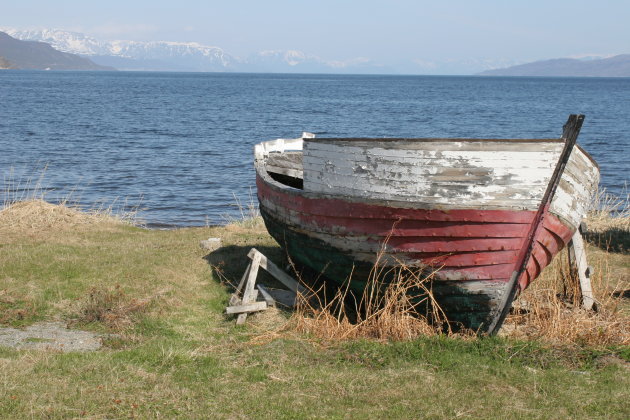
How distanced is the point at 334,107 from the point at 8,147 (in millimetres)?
41910

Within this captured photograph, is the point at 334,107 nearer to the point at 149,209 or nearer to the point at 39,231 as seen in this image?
the point at 149,209

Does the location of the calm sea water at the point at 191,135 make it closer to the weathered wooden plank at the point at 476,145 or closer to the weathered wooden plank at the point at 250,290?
the weathered wooden plank at the point at 250,290

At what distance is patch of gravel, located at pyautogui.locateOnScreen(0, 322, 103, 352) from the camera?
7637 mm

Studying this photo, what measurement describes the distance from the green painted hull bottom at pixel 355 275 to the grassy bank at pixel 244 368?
0.37 meters

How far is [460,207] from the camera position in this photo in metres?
7.36

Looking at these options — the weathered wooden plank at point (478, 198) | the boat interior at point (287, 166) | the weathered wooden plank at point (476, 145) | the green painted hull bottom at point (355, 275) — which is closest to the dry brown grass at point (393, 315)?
the green painted hull bottom at point (355, 275)

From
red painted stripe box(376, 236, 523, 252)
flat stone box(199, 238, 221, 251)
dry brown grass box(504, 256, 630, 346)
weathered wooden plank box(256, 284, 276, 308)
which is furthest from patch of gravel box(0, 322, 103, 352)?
dry brown grass box(504, 256, 630, 346)

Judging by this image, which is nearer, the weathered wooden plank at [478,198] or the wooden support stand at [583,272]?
the weathered wooden plank at [478,198]

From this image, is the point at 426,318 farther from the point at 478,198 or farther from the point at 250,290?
the point at 250,290

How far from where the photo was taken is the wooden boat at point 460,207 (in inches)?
288

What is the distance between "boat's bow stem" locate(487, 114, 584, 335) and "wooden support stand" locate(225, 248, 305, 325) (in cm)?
243

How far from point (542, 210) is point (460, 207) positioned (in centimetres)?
84

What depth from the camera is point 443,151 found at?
7367 mm

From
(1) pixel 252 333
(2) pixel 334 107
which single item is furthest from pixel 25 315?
(2) pixel 334 107
